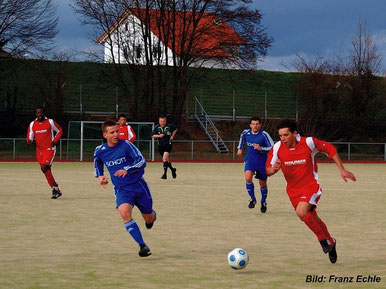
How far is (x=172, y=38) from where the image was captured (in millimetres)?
43219

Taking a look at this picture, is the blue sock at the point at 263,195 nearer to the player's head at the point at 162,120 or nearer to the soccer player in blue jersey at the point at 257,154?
the soccer player in blue jersey at the point at 257,154

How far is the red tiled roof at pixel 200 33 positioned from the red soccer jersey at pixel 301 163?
34.8 meters

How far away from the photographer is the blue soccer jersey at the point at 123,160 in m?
8.52

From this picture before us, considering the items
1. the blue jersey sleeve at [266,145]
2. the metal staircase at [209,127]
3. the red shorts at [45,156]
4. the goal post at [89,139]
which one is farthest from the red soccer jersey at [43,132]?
the metal staircase at [209,127]

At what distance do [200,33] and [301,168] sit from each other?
35712 millimetres

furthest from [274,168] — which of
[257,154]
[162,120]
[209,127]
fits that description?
[209,127]

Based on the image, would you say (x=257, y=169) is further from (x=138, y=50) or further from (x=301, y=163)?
(x=138, y=50)

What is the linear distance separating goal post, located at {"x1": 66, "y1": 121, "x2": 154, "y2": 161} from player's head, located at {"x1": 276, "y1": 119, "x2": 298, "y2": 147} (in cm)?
2871

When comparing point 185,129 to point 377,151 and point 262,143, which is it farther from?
point 262,143

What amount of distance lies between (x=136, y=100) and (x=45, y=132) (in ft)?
86.6

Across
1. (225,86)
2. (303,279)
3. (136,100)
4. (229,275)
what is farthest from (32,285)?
(225,86)

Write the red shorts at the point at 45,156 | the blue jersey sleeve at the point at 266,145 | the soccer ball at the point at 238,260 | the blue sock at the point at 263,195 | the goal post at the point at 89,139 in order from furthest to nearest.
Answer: the goal post at the point at 89,139 → the red shorts at the point at 45,156 → the blue jersey sleeve at the point at 266,145 → the blue sock at the point at 263,195 → the soccer ball at the point at 238,260

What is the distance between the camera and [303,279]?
6.91 m

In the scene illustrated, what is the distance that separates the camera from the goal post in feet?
123
